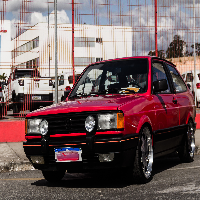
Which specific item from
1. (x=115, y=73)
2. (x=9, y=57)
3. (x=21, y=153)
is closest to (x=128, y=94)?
(x=115, y=73)

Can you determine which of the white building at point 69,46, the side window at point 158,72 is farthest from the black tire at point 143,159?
the white building at point 69,46

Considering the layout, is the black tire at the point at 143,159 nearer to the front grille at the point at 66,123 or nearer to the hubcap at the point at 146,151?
the hubcap at the point at 146,151

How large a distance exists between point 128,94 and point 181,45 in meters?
8.58

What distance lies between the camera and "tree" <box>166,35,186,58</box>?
1376 centimetres

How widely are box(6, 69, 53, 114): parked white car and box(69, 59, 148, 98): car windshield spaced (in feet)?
19.2

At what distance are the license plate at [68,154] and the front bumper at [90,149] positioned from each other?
4cm

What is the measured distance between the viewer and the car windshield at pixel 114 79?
20.8 feet

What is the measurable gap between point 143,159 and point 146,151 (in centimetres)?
21

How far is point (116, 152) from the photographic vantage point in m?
5.03

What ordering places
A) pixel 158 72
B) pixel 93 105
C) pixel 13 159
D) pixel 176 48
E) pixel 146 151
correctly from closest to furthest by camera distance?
pixel 93 105 → pixel 146 151 → pixel 158 72 → pixel 13 159 → pixel 176 48

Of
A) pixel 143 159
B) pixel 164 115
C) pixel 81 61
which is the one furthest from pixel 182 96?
pixel 81 61

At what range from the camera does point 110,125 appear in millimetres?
5152

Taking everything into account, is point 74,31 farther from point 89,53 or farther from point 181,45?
point 181,45

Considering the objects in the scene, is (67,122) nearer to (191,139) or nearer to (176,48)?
(191,139)
